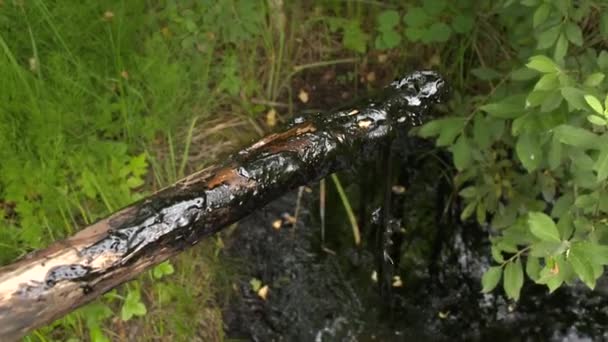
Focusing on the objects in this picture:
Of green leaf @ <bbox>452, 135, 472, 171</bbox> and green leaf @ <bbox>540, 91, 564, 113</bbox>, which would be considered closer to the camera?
green leaf @ <bbox>540, 91, 564, 113</bbox>

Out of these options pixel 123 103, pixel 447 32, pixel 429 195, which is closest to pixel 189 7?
pixel 123 103

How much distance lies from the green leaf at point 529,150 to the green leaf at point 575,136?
1.16 feet

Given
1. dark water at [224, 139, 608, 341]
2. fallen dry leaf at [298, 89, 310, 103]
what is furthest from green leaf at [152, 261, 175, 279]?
fallen dry leaf at [298, 89, 310, 103]

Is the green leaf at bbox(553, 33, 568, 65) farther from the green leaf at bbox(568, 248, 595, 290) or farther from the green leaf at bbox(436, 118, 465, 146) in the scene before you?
the green leaf at bbox(568, 248, 595, 290)

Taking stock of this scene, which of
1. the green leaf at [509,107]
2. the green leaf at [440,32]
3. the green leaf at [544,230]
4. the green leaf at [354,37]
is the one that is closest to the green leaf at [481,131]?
the green leaf at [509,107]

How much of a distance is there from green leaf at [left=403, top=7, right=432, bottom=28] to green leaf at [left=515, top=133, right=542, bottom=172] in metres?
0.74

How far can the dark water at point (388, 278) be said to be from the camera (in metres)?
2.44

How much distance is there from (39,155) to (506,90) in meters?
1.68

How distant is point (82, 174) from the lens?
2.25 meters

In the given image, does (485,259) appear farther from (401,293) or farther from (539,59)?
(539,59)

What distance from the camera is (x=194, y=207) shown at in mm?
1454

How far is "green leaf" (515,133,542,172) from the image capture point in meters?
1.75

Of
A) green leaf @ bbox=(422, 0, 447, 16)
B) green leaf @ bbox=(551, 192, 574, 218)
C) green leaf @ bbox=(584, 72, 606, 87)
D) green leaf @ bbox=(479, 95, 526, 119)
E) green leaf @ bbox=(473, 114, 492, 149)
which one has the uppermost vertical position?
green leaf @ bbox=(422, 0, 447, 16)

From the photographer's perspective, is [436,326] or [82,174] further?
[436,326]
